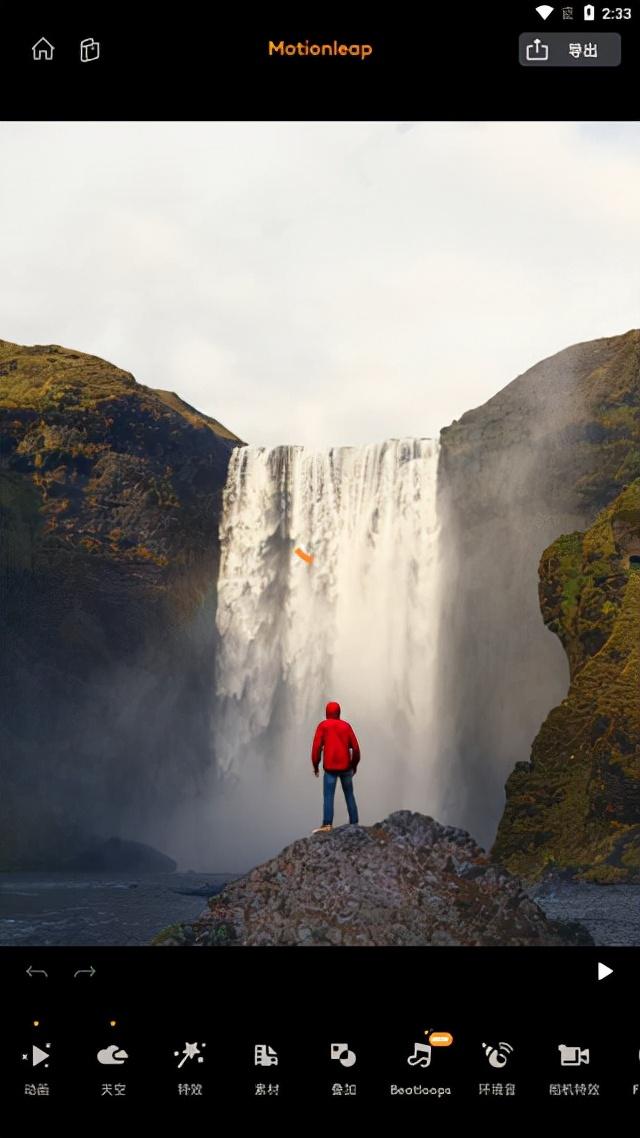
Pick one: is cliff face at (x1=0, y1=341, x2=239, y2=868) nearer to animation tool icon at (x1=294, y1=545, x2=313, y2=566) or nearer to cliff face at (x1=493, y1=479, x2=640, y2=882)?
animation tool icon at (x1=294, y1=545, x2=313, y2=566)

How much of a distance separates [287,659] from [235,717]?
10.3 ft
